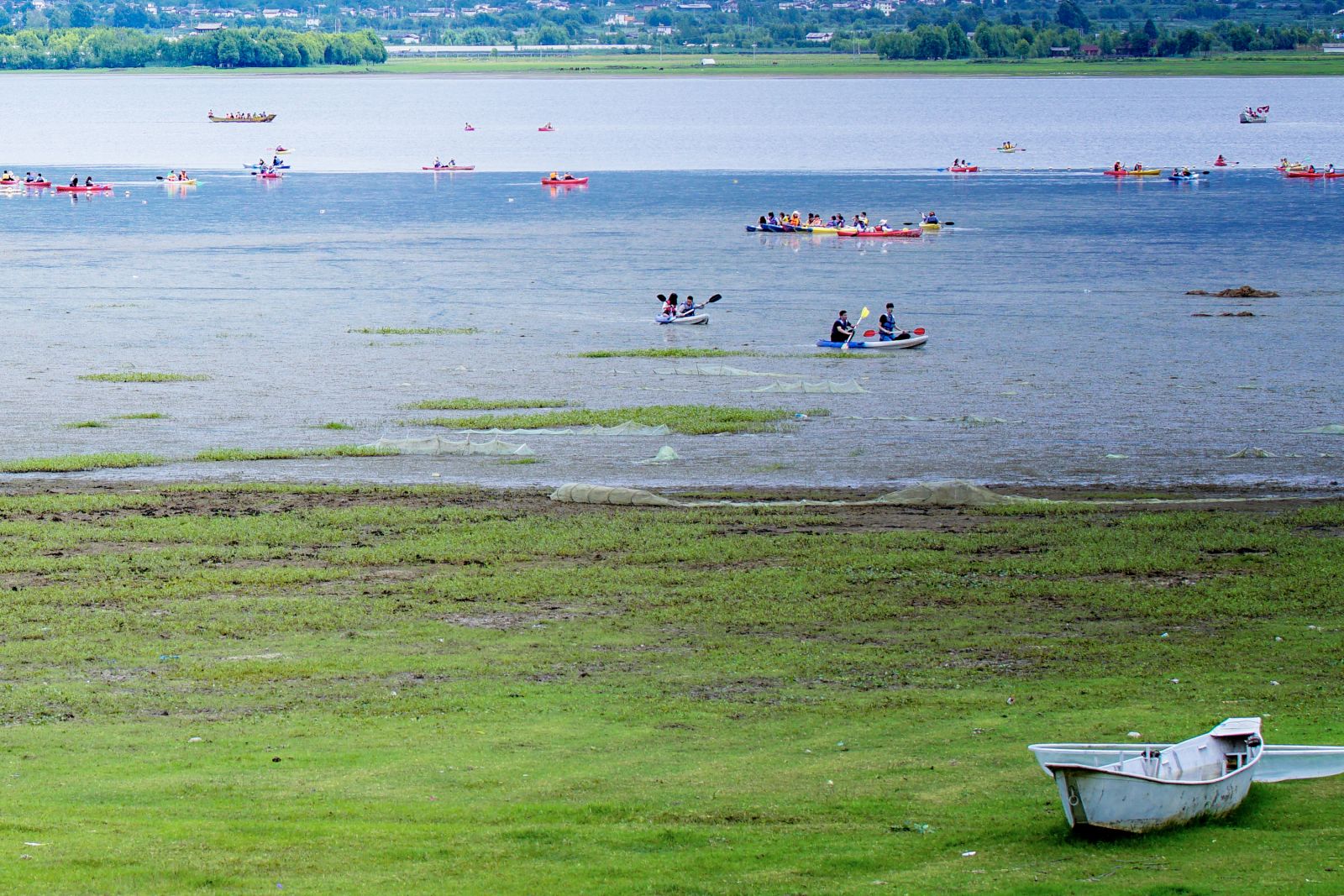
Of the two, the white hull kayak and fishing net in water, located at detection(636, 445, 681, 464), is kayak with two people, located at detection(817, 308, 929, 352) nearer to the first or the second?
fishing net in water, located at detection(636, 445, 681, 464)

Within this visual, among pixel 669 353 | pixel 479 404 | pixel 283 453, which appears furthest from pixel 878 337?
pixel 283 453

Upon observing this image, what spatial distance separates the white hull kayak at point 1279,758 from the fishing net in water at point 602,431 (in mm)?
23712

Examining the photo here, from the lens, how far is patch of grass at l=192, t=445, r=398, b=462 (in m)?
34.0

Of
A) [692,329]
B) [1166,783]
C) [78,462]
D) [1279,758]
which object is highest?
[1166,783]

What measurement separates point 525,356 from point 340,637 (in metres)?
30.1

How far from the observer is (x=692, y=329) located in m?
56.8

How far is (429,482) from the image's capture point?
104 ft

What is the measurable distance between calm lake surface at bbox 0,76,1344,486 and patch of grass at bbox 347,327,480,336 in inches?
30.4

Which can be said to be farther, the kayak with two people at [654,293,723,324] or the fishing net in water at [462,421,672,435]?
the kayak with two people at [654,293,723,324]

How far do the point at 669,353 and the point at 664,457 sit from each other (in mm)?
16690

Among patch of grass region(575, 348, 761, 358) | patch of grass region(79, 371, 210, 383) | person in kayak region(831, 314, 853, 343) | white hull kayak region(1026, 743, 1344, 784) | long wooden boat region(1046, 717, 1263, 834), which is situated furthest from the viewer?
person in kayak region(831, 314, 853, 343)

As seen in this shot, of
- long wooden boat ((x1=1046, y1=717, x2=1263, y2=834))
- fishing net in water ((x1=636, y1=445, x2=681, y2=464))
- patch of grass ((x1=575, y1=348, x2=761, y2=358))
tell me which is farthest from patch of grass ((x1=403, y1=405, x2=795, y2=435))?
long wooden boat ((x1=1046, y1=717, x2=1263, y2=834))

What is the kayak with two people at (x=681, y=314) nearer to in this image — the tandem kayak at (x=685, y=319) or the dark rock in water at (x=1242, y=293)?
the tandem kayak at (x=685, y=319)

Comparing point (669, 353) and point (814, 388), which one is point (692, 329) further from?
point (814, 388)
